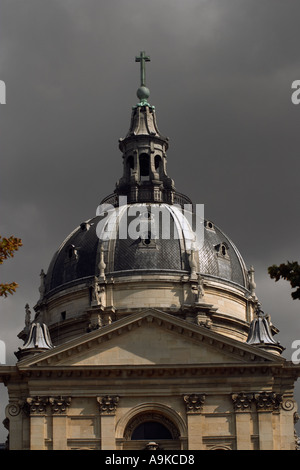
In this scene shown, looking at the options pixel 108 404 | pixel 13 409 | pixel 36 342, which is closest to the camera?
pixel 108 404

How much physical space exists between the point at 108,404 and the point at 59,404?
9.59 ft

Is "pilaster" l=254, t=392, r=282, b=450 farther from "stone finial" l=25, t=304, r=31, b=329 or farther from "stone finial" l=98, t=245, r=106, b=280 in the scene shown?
"stone finial" l=25, t=304, r=31, b=329

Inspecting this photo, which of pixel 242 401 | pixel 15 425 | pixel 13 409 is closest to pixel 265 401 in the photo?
pixel 242 401

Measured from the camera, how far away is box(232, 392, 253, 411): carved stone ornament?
9631cm

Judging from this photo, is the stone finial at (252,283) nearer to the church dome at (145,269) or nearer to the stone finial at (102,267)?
the church dome at (145,269)

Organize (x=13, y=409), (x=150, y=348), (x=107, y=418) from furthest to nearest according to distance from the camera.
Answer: (x=150, y=348) → (x=13, y=409) → (x=107, y=418)

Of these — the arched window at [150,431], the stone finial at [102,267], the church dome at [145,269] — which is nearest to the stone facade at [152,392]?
the arched window at [150,431]

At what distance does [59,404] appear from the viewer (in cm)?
9606

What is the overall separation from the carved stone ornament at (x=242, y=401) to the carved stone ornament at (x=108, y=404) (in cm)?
706

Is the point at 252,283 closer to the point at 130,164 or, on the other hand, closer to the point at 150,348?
the point at 130,164

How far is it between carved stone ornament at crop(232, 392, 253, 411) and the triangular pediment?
1982 millimetres

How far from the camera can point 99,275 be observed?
115250 mm

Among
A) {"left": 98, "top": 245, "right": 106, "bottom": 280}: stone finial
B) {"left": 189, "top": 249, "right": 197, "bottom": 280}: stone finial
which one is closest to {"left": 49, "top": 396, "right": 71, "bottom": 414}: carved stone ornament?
{"left": 98, "top": 245, "right": 106, "bottom": 280}: stone finial

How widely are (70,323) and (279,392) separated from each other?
70.5 ft
